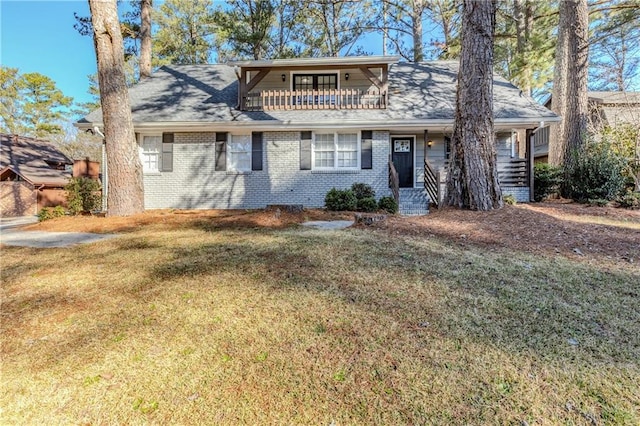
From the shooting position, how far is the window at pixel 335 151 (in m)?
11.4

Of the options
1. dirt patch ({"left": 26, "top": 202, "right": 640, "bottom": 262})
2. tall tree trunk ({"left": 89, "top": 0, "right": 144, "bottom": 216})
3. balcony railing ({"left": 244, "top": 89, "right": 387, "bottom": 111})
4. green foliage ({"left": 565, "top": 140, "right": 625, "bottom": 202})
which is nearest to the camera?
dirt patch ({"left": 26, "top": 202, "right": 640, "bottom": 262})

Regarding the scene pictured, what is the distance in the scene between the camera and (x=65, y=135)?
3114 centimetres

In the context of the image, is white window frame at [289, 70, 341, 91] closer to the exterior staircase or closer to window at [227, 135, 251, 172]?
window at [227, 135, 251, 172]

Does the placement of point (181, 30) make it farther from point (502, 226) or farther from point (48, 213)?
point (502, 226)

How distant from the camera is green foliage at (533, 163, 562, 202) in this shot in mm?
11141

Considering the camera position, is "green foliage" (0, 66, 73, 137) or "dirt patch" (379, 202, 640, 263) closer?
"dirt patch" (379, 202, 640, 263)

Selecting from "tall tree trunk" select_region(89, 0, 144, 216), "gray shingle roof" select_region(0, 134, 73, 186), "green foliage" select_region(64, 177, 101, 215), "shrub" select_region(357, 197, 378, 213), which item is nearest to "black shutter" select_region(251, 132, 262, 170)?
"shrub" select_region(357, 197, 378, 213)

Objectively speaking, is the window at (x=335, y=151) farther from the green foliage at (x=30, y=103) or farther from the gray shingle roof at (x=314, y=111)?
the green foliage at (x=30, y=103)

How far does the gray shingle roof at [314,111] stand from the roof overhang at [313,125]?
100 millimetres

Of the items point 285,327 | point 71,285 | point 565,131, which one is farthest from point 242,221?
point 565,131

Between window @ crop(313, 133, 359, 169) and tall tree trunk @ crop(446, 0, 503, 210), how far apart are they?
15.9ft

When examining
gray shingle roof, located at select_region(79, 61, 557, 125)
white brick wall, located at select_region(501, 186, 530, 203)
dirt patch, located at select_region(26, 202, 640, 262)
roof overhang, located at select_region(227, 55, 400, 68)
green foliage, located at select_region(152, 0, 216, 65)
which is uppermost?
green foliage, located at select_region(152, 0, 216, 65)

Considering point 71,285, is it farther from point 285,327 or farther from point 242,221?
point 242,221

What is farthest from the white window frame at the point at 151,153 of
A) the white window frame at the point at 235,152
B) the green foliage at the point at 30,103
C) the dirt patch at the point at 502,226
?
the green foliage at the point at 30,103
